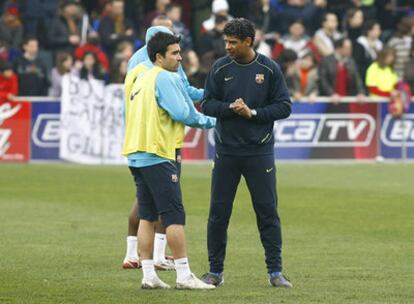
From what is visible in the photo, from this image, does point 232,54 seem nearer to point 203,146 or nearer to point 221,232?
point 221,232

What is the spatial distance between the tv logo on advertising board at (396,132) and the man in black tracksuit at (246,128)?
52.7 feet

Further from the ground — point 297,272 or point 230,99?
point 230,99

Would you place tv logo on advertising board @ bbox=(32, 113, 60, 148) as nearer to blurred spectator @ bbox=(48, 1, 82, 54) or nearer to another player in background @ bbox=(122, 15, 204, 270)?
blurred spectator @ bbox=(48, 1, 82, 54)

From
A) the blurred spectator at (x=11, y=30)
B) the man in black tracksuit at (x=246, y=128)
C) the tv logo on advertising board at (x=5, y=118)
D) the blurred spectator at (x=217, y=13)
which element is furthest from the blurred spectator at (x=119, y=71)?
the man in black tracksuit at (x=246, y=128)

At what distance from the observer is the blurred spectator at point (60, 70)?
26895 millimetres

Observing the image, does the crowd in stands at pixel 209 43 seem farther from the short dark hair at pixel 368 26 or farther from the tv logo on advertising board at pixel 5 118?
the tv logo on advertising board at pixel 5 118

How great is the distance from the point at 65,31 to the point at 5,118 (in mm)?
3556

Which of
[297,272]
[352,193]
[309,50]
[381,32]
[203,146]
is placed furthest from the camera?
[381,32]

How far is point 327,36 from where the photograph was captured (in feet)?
97.7

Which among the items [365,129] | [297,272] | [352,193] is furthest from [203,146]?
[297,272]

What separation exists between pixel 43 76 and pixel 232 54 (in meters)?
17.0

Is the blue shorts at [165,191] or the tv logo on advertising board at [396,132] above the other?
the blue shorts at [165,191]

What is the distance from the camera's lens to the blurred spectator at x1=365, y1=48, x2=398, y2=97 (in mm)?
27750

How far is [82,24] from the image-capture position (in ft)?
97.3
